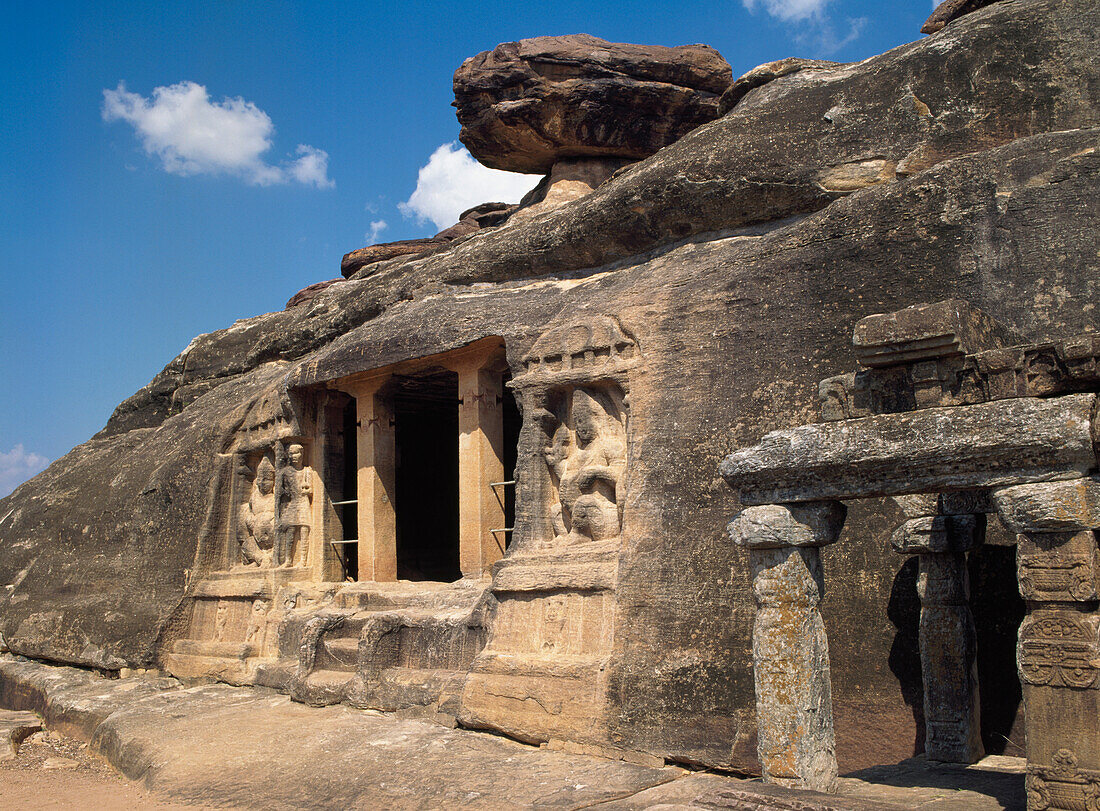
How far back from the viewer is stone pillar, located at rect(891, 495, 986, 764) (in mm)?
5547

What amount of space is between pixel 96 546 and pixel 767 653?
1052 centimetres

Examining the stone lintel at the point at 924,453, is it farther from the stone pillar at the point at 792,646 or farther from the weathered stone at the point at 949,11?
the weathered stone at the point at 949,11

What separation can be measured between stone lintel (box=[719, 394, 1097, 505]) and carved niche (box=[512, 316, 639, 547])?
121 inches

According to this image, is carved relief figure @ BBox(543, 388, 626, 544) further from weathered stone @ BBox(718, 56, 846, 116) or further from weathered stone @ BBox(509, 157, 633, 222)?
weathered stone @ BBox(509, 157, 633, 222)

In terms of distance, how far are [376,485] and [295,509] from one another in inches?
48.3

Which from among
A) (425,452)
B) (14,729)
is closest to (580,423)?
(14,729)

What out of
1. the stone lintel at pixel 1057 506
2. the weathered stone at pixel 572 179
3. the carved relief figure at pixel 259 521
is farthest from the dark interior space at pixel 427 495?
the stone lintel at pixel 1057 506

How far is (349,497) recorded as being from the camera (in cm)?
1272

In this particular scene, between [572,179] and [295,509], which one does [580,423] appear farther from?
[572,179]

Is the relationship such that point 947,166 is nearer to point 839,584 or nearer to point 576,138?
point 839,584

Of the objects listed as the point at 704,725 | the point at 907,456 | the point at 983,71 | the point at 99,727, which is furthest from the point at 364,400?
the point at 907,456

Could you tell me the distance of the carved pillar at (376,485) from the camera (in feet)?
35.9

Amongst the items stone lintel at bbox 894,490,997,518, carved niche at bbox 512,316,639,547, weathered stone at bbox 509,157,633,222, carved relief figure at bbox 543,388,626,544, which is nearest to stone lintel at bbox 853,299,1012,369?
stone lintel at bbox 894,490,997,518

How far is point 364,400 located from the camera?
36.5ft
